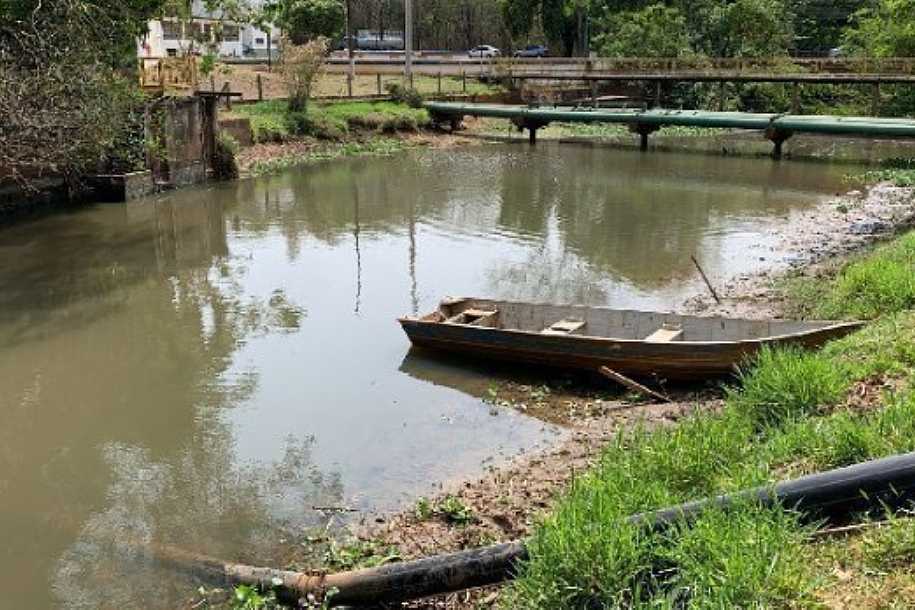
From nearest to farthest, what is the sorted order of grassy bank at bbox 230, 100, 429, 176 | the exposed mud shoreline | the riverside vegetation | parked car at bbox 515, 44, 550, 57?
the riverside vegetation, the exposed mud shoreline, grassy bank at bbox 230, 100, 429, 176, parked car at bbox 515, 44, 550, 57

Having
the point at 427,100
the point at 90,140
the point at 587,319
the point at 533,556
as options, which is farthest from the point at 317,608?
the point at 427,100

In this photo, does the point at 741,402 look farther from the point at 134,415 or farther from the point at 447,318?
the point at 134,415

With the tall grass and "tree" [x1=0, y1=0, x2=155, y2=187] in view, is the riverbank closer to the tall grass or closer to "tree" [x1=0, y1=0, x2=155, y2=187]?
the tall grass

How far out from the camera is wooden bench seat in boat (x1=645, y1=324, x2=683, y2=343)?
10.7 m

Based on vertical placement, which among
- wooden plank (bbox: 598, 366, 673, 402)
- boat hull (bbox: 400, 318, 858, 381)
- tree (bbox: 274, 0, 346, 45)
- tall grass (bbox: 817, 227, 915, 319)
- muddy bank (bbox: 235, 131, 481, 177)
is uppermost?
tree (bbox: 274, 0, 346, 45)

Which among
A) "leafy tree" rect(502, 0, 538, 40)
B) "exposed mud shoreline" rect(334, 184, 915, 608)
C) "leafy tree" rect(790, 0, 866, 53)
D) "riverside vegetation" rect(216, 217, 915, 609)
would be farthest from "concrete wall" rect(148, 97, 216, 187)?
"leafy tree" rect(790, 0, 866, 53)

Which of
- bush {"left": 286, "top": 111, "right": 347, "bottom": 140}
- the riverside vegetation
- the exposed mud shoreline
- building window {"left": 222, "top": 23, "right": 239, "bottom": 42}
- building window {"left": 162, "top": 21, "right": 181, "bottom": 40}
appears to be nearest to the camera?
the riverside vegetation

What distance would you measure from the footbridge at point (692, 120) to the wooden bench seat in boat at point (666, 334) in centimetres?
2181

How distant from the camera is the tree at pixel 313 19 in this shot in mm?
52000

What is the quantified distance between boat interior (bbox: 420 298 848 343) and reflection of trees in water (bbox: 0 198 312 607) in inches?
119

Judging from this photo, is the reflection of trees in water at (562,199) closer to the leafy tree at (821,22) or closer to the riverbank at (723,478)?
the riverbank at (723,478)

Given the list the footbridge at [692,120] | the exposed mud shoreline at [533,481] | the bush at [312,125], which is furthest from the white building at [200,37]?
the exposed mud shoreline at [533,481]

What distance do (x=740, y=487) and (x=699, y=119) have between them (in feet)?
103

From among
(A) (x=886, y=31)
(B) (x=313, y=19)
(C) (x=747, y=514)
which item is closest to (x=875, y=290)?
(C) (x=747, y=514)
